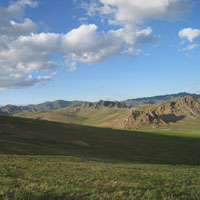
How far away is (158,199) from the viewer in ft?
37.5

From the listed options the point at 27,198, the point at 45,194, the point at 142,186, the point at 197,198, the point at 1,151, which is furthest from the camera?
the point at 1,151

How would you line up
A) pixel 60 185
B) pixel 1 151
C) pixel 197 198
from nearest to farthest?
pixel 197 198 < pixel 60 185 < pixel 1 151

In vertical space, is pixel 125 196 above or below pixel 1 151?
above

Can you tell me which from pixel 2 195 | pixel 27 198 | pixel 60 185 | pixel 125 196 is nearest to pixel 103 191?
pixel 125 196

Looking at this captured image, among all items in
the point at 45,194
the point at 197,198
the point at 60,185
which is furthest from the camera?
the point at 60,185

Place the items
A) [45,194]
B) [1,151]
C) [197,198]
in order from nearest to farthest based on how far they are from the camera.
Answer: [45,194]
[197,198]
[1,151]

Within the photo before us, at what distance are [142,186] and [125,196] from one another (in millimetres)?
3025

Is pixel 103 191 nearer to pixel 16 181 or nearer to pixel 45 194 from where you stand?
pixel 45 194

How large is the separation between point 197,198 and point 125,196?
186 inches

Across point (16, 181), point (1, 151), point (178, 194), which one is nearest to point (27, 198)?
point (16, 181)

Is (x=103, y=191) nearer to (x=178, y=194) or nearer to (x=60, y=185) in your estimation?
(x=60, y=185)

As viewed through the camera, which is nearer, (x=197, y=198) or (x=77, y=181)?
(x=197, y=198)

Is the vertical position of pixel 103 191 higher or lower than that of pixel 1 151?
higher

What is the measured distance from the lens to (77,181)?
14.7 m
